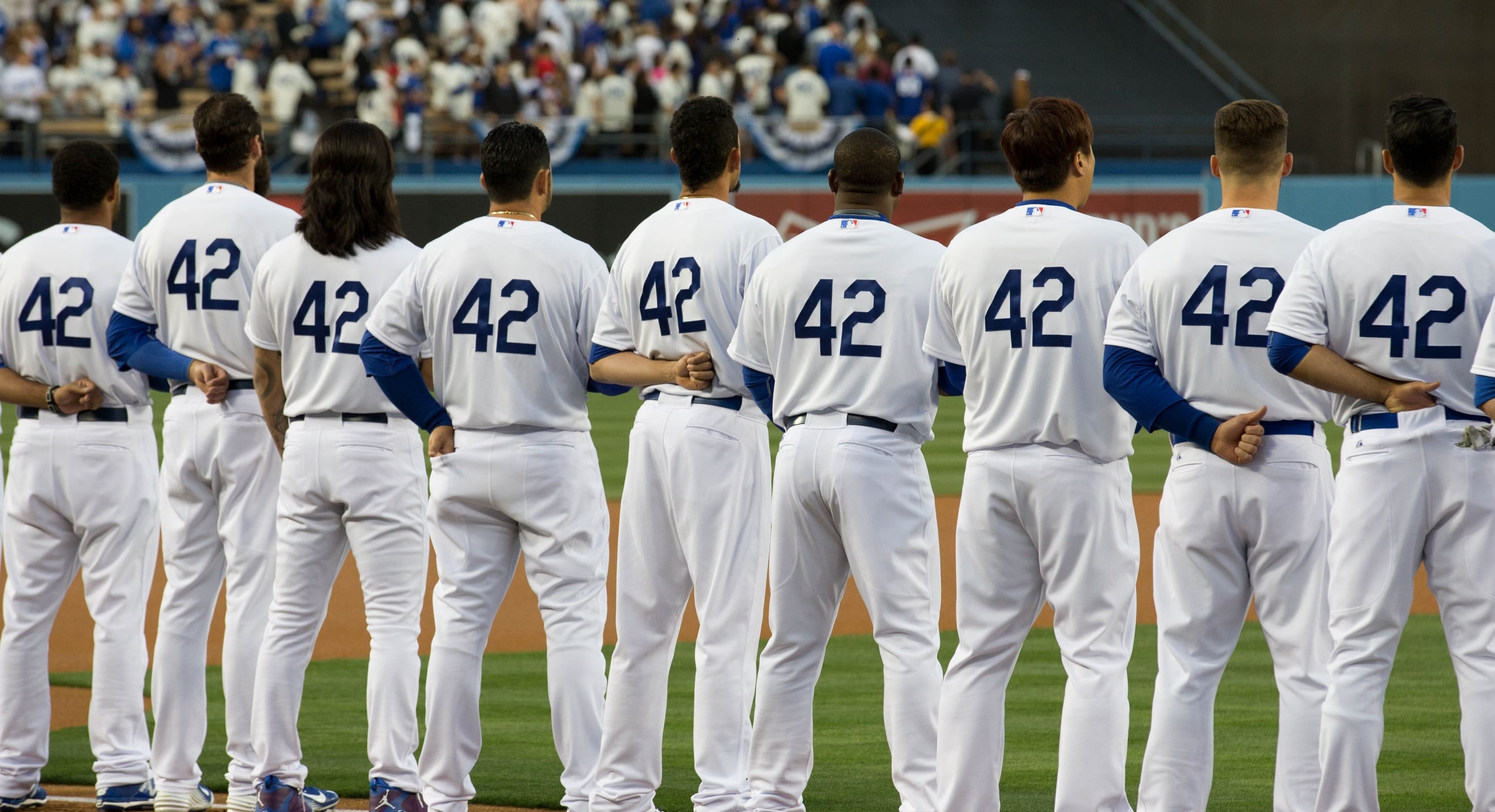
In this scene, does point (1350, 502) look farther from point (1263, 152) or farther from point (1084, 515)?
point (1263, 152)

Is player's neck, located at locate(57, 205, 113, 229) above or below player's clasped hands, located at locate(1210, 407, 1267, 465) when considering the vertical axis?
above

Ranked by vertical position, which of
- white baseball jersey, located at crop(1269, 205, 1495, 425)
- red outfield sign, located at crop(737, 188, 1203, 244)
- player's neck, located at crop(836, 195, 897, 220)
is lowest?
white baseball jersey, located at crop(1269, 205, 1495, 425)

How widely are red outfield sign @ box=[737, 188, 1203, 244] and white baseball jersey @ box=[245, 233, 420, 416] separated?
18.7 meters

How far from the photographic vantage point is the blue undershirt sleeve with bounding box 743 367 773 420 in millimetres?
4988

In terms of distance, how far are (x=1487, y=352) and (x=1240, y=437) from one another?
0.63 metres

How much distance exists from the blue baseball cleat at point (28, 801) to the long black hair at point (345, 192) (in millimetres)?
2135

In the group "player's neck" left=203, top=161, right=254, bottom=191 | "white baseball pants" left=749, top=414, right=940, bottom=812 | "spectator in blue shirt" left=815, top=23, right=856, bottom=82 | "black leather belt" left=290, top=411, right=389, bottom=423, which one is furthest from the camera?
"spectator in blue shirt" left=815, top=23, right=856, bottom=82

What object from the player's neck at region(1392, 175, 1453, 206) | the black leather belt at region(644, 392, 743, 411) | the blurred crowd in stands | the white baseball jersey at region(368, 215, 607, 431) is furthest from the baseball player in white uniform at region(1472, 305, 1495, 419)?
the blurred crowd in stands

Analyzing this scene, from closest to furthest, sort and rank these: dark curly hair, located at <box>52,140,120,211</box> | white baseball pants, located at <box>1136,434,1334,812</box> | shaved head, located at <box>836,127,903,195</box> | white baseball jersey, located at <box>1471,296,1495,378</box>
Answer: white baseball jersey, located at <box>1471,296,1495,378</box> < white baseball pants, located at <box>1136,434,1334,812</box> < shaved head, located at <box>836,127,903,195</box> < dark curly hair, located at <box>52,140,120,211</box>

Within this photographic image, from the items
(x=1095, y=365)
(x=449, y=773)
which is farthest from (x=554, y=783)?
(x=1095, y=365)

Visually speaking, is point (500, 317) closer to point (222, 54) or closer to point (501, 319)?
point (501, 319)

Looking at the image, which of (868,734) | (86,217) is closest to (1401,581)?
(868,734)

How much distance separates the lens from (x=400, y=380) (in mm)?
5184

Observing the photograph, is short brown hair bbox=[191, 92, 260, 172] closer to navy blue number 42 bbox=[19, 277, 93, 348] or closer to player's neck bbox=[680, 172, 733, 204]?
navy blue number 42 bbox=[19, 277, 93, 348]
